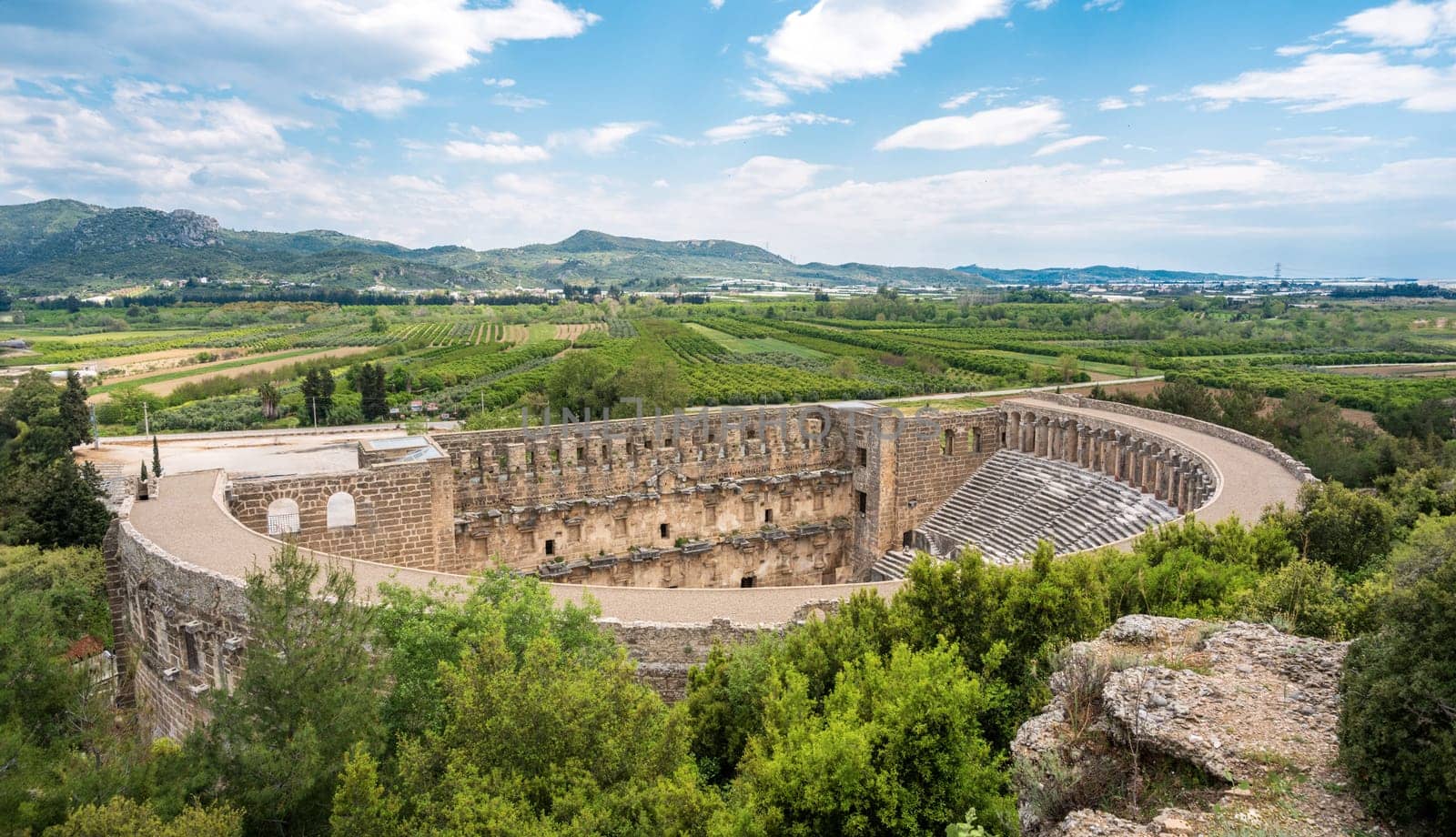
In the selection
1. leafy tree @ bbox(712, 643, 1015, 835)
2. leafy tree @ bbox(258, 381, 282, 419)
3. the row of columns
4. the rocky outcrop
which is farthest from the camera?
leafy tree @ bbox(258, 381, 282, 419)

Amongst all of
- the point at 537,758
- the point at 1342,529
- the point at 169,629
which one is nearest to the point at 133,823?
the point at 537,758

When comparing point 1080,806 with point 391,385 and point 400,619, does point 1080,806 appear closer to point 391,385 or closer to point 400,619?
point 400,619

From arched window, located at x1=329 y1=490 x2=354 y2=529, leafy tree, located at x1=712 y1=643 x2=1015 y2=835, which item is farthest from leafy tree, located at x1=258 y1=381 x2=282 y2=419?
leafy tree, located at x1=712 y1=643 x2=1015 y2=835

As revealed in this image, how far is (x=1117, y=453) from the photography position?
93.0 feet

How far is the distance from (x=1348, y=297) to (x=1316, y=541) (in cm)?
17537

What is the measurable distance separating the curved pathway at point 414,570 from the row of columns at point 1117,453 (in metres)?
3.10

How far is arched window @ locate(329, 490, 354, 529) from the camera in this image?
20.8 m

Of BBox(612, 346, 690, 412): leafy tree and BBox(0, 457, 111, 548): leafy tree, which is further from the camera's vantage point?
BBox(612, 346, 690, 412): leafy tree

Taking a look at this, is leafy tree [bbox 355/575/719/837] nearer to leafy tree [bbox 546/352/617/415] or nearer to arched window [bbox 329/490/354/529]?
arched window [bbox 329/490/354/529]

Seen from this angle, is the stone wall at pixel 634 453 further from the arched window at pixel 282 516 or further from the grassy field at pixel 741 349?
the grassy field at pixel 741 349

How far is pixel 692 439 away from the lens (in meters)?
28.0

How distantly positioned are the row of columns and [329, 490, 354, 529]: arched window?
23244 millimetres

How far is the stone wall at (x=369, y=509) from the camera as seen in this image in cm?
1995

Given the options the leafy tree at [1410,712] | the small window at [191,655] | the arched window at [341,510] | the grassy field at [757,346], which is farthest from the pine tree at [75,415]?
the grassy field at [757,346]
